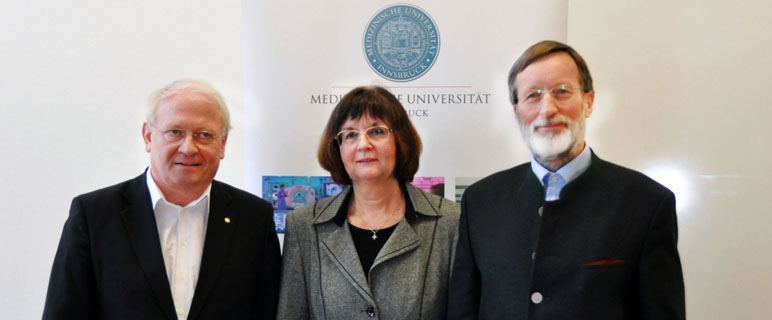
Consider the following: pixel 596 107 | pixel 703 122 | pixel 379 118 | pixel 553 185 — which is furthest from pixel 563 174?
pixel 703 122

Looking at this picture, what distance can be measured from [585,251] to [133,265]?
1.41 metres

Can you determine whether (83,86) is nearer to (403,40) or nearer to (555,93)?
(403,40)

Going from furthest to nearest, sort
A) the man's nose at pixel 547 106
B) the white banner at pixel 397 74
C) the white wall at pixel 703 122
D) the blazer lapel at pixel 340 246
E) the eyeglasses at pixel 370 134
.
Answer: the white wall at pixel 703 122 → the white banner at pixel 397 74 → the eyeglasses at pixel 370 134 → the blazer lapel at pixel 340 246 → the man's nose at pixel 547 106

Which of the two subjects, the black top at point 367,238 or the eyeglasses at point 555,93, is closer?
the eyeglasses at point 555,93

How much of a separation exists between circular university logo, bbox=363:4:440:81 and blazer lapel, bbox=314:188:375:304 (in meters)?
0.89

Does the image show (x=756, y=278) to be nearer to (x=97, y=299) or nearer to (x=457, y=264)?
(x=457, y=264)

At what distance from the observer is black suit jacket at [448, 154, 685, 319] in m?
1.33

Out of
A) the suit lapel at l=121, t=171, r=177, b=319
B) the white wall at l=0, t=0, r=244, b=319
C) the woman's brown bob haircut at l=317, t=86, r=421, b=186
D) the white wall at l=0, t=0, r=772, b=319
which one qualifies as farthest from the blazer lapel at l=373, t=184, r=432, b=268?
the white wall at l=0, t=0, r=244, b=319

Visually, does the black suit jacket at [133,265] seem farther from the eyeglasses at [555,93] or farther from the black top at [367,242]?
the eyeglasses at [555,93]

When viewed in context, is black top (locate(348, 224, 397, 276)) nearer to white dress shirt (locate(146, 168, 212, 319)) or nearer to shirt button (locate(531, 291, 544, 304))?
white dress shirt (locate(146, 168, 212, 319))

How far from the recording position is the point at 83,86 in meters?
2.95

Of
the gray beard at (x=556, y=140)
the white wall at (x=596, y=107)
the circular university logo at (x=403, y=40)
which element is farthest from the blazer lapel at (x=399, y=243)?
the white wall at (x=596, y=107)

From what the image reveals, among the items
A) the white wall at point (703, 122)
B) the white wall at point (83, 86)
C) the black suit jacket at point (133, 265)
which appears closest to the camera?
the black suit jacket at point (133, 265)

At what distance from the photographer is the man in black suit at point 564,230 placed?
1331mm
